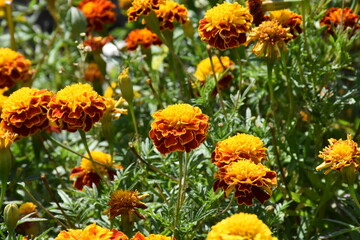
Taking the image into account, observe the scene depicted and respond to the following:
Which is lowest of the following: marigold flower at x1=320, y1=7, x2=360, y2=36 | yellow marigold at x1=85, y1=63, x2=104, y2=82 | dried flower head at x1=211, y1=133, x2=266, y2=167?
yellow marigold at x1=85, y1=63, x2=104, y2=82

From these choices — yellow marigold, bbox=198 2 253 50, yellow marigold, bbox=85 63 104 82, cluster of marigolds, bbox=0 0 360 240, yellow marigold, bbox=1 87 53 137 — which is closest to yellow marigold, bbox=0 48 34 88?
cluster of marigolds, bbox=0 0 360 240

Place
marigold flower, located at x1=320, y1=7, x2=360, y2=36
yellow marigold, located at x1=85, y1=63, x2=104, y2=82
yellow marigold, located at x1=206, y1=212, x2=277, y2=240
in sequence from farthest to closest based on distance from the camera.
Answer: yellow marigold, located at x1=85, y1=63, x2=104, y2=82 → marigold flower, located at x1=320, y1=7, x2=360, y2=36 → yellow marigold, located at x1=206, y1=212, x2=277, y2=240

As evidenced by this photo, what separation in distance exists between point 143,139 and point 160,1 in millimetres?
386

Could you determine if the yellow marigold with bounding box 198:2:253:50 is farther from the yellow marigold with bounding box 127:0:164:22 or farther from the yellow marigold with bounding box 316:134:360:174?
the yellow marigold with bounding box 316:134:360:174

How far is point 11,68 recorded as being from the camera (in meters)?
1.82

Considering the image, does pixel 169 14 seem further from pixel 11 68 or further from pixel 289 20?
pixel 11 68

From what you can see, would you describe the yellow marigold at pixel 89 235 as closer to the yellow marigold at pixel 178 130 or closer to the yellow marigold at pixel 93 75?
the yellow marigold at pixel 178 130

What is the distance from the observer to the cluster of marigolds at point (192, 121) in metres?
1.22

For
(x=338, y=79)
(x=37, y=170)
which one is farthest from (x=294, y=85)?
(x=37, y=170)

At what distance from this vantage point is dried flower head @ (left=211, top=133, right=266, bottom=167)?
1283mm

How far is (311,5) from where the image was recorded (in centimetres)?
186

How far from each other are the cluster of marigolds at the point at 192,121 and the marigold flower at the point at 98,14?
1.24ft

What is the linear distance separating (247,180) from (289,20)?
0.56 meters

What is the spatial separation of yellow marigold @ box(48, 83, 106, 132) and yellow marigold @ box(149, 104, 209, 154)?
0.52ft
